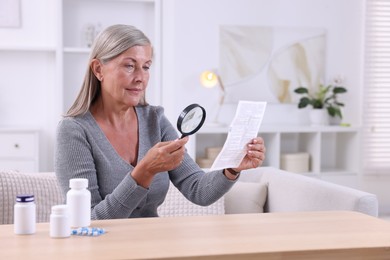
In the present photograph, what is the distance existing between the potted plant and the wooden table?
350 centimetres

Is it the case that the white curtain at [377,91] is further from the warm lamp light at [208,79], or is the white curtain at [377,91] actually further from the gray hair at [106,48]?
the gray hair at [106,48]

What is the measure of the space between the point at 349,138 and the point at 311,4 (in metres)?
1.18

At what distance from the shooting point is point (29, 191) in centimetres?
296

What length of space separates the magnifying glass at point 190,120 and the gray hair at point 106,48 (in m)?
0.48

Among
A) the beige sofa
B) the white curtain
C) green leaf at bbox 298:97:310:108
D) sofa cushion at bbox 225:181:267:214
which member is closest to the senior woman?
the beige sofa

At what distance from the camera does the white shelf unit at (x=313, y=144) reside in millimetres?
5177

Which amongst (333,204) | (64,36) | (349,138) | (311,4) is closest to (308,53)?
(311,4)

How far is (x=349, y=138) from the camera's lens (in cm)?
548

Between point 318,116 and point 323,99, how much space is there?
167mm

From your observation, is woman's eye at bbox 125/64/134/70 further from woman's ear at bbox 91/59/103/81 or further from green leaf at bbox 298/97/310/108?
green leaf at bbox 298/97/310/108

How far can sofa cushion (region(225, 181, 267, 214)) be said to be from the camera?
3.22m

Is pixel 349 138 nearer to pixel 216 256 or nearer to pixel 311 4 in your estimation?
pixel 311 4

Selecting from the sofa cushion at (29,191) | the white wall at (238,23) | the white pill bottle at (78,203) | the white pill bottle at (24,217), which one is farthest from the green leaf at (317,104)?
the white pill bottle at (24,217)

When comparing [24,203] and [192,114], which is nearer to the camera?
[24,203]
